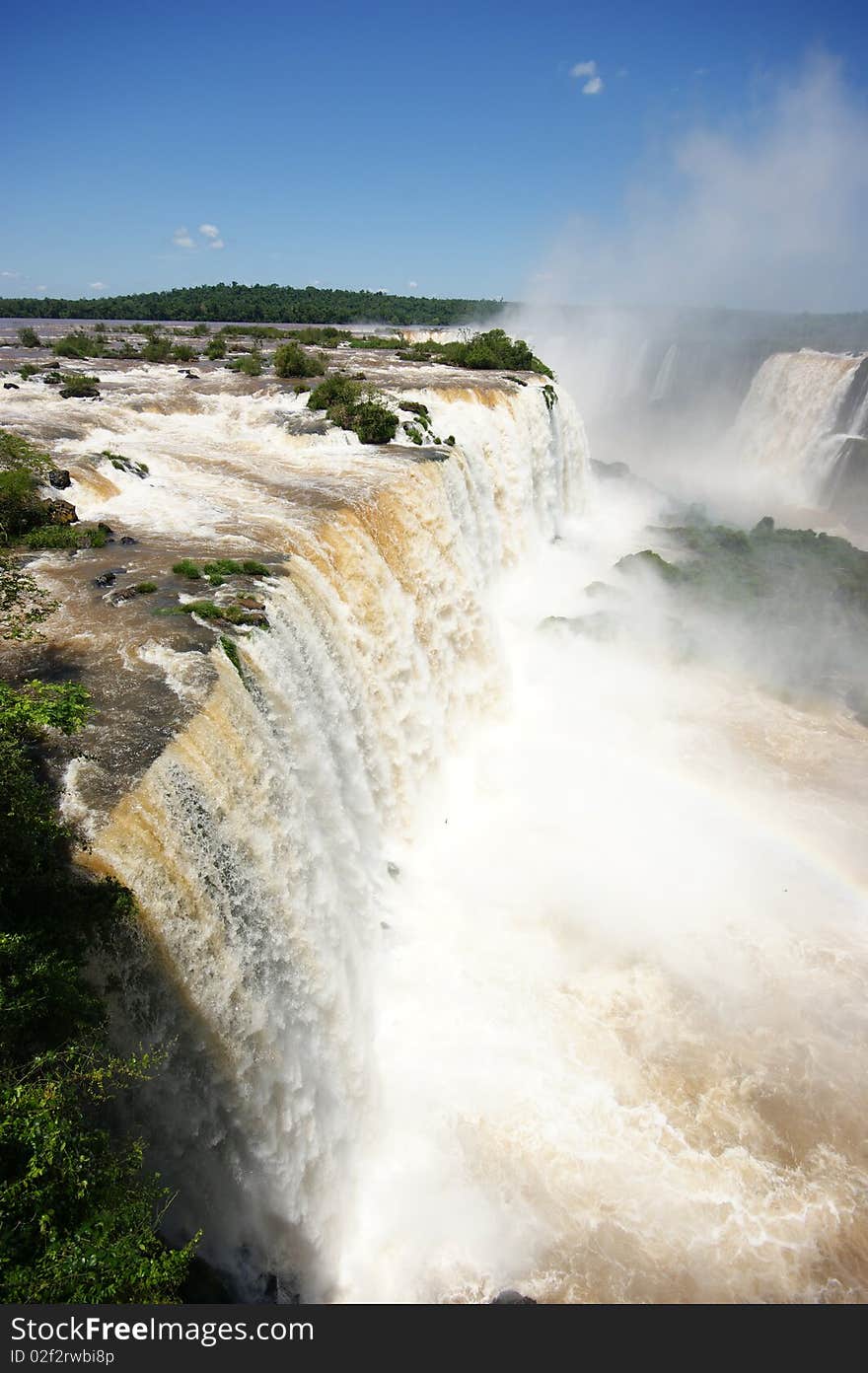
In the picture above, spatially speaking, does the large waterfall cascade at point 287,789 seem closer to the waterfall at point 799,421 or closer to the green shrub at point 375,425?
the green shrub at point 375,425

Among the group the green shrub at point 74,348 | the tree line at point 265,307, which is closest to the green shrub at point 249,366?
the green shrub at point 74,348

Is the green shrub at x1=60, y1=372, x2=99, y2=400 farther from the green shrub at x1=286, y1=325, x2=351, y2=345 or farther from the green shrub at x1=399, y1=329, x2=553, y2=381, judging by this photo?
the green shrub at x1=286, y1=325, x2=351, y2=345

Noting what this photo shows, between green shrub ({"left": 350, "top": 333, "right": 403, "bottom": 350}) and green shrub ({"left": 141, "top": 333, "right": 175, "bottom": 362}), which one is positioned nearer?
green shrub ({"left": 141, "top": 333, "right": 175, "bottom": 362})

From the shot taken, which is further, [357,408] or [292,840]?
[357,408]

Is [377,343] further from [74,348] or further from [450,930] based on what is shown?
[450,930]

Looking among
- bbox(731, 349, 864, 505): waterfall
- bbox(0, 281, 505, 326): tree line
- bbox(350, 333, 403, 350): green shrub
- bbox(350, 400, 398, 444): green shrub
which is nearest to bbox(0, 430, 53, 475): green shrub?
bbox(350, 400, 398, 444): green shrub

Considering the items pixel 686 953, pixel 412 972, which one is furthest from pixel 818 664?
pixel 412 972

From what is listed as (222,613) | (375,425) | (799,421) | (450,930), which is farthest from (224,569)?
(799,421)

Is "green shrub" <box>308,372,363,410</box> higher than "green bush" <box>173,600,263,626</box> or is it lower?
lower
